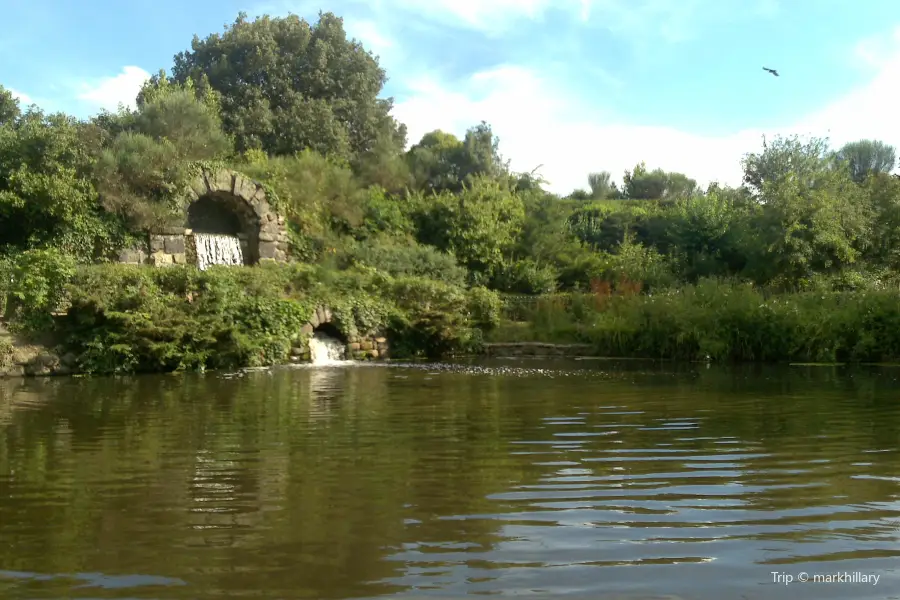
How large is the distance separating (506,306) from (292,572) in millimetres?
18118

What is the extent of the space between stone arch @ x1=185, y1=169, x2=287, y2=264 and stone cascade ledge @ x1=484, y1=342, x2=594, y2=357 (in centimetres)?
746

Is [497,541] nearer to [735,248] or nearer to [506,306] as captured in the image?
[506,306]

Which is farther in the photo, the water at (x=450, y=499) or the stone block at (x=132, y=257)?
the stone block at (x=132, y=257)

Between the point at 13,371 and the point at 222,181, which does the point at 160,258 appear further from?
the point at 13,371

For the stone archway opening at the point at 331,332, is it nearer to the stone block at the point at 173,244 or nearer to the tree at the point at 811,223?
the stone block at the point at 173,244

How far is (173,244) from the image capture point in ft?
70.7

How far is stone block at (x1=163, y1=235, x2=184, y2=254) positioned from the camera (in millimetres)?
21484

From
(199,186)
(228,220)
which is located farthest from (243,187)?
(228,220)

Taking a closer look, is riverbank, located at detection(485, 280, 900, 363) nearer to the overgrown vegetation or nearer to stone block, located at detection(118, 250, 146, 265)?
the overgrown vegetation

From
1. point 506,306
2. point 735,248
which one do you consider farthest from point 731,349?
point 735,248

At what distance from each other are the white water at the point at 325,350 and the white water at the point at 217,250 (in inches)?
213

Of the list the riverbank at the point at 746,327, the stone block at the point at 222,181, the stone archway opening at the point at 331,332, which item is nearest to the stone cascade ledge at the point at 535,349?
the riverbank at the point at 746,327

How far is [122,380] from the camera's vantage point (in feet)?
42.5

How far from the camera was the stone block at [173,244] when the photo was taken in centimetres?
2148
